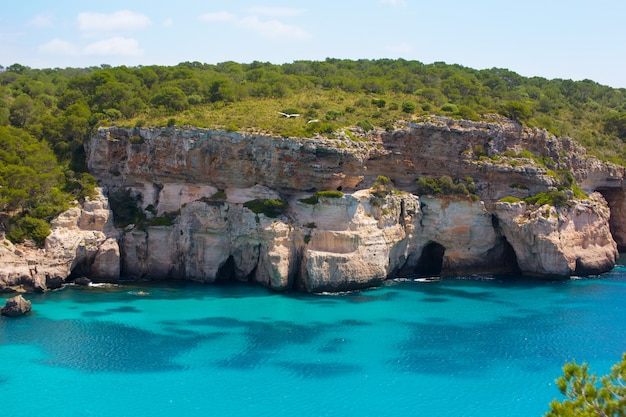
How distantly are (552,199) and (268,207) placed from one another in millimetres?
20400

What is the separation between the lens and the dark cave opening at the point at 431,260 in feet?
150

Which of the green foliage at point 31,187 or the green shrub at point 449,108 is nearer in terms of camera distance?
the green foliage at point 31,187

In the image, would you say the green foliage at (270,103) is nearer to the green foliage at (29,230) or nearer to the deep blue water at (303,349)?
the green foliage at (29,230)

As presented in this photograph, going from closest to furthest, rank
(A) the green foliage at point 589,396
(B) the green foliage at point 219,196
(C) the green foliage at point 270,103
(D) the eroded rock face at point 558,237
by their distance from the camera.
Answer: (A) the green foliage at point 589,396 → (B) the green foliage at point 219,196 → (D) the eroded rock face at point 558,237 → (C) the green foliage at point 270,103

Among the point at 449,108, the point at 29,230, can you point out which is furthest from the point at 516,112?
the point at 29,230

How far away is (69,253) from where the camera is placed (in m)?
39.0

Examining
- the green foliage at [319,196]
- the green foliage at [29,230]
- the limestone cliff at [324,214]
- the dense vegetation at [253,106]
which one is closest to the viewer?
the green foliage at [29,230]

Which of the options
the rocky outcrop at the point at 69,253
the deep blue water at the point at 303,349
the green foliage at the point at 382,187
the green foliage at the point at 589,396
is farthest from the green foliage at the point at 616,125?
the green foliage at the point at 589,396

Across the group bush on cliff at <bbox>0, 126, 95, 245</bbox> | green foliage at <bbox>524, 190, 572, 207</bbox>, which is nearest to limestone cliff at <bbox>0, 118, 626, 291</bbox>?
green foliage at <bbox>524, 190, 572, 207</bbox>

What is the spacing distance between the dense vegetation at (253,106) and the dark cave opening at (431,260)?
9955mm

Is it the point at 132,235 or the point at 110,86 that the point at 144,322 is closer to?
the point at 132,235

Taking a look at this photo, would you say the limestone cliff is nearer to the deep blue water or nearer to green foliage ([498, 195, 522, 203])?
green foliage ([498, 195, 522, 203])

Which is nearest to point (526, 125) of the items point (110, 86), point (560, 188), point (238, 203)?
point (560, 188)

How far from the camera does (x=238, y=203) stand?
137 feet
